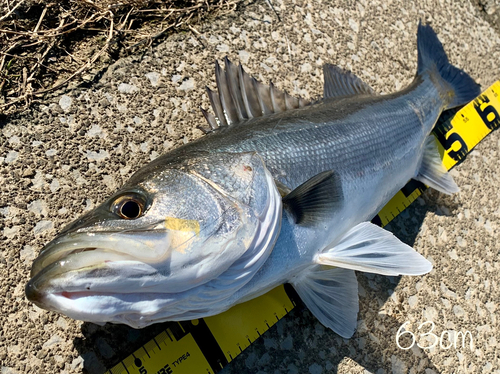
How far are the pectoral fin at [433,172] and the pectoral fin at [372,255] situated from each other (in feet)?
2.40

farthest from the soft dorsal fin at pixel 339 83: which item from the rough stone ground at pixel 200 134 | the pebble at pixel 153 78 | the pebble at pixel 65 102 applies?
the pebble at pixel 65 102

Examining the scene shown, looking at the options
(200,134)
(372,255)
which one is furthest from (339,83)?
(372,255)

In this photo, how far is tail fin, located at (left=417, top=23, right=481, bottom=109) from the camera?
8.21ft

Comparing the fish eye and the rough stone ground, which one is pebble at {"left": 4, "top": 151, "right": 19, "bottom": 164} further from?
the fish eye

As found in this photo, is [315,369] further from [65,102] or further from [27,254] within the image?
[65,102]

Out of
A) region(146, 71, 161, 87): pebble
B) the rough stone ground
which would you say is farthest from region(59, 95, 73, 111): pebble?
region(146, 71, 161, 87): pebble

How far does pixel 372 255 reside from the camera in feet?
5.72

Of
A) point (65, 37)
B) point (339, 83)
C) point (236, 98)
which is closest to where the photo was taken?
point (236, 98)

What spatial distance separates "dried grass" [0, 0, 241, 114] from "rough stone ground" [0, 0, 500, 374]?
82 mm

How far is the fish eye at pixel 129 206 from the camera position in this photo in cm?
118

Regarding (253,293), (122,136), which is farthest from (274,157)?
(122,136)

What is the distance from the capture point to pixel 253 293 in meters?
1.49

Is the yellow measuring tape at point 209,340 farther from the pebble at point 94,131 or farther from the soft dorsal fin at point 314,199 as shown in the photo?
the pebble at point 94,131

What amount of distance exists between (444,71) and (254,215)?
1978 mm
